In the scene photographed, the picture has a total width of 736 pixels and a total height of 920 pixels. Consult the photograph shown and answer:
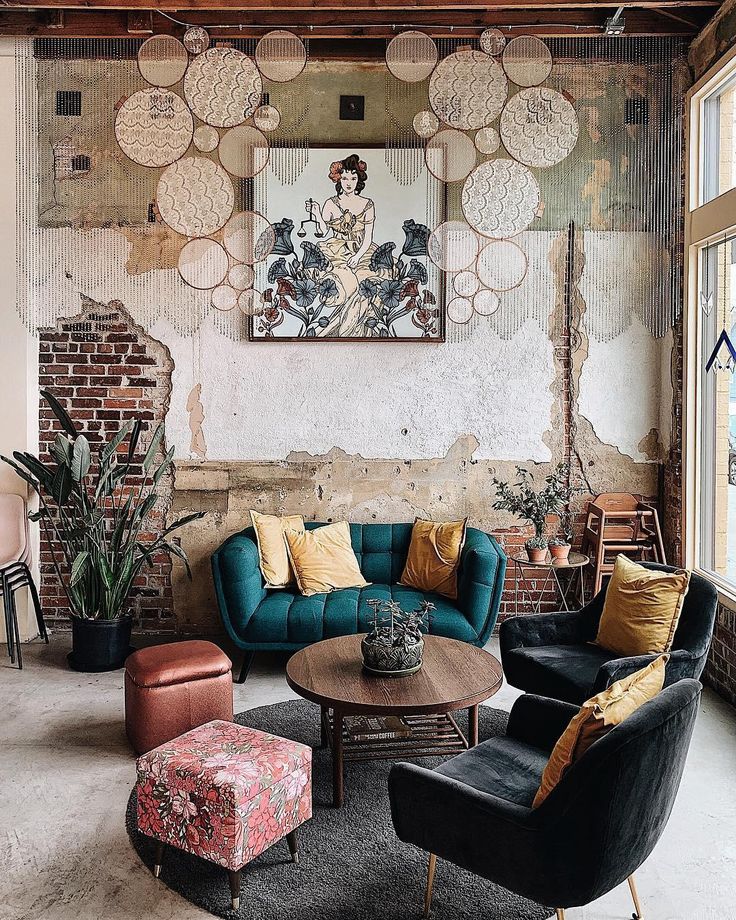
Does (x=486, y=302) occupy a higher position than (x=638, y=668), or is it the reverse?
(x=486, y=302)

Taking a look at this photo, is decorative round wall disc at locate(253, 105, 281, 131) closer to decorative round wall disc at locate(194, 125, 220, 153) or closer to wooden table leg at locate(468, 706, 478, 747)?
decorative round wall disc at locate(194, 125, 220, 153)

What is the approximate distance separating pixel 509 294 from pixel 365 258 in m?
0.99

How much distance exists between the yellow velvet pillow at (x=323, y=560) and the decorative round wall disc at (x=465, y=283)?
1785 mm

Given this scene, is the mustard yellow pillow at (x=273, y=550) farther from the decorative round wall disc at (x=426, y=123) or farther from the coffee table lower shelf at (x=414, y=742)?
the decorative round wall disc at (x=426, y=123)

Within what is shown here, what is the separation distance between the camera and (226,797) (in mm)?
2756

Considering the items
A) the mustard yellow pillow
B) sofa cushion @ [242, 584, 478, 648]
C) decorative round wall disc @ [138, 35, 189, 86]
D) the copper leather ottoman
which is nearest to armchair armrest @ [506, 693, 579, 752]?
the copper leather ottoman

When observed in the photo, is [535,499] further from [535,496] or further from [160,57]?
[160,57]

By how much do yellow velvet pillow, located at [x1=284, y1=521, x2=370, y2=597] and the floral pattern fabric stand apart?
2.13m

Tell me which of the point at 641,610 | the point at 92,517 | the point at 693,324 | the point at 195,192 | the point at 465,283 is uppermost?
the point at 195,192

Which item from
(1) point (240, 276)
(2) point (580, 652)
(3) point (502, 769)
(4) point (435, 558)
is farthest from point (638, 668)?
(1) point (240, 276)

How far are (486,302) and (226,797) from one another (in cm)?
388

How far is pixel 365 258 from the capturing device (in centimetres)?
569

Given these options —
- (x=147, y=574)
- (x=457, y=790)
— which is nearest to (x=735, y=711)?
(x=457, y=790)

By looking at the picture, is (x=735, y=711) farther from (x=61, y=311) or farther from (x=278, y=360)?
(x=61, y=311)
